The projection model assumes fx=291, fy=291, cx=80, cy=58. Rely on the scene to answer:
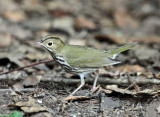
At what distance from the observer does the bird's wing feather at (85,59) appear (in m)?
4.64

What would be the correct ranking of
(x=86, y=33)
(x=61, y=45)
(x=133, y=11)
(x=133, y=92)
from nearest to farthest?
(x=133, y=92)
(x=61, y=45)
(x=86, y=33)
(x=133, y=11)

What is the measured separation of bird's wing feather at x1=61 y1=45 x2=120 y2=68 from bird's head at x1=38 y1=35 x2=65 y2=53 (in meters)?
0.13

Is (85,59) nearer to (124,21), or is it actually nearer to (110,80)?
(110,80)

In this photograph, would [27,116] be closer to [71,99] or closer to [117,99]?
[71,99]

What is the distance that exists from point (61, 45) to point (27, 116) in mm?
1506

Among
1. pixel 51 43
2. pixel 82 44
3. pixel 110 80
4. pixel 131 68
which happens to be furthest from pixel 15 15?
pixel 110 80

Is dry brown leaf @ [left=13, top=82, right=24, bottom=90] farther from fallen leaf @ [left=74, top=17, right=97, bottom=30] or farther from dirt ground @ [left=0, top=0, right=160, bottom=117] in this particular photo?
fallen leaf @ [left=74, top=17, right=97, bottom=30]

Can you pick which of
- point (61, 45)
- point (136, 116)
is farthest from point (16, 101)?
point (136, 116)

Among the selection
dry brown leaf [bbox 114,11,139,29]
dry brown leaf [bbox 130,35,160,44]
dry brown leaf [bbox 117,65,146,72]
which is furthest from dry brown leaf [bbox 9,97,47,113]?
dry brown leaf [bbox 114,11,139,29]

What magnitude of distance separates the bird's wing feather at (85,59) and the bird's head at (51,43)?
0.13 meters

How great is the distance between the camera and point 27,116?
360cm

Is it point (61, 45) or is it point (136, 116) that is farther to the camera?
point (61, 45)

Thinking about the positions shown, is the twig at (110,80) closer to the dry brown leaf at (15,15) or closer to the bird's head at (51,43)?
the bird's head at (51,43)

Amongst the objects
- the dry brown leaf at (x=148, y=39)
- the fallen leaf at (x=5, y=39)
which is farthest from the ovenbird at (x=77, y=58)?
the dry brown leaf at (x=148, y=39)
